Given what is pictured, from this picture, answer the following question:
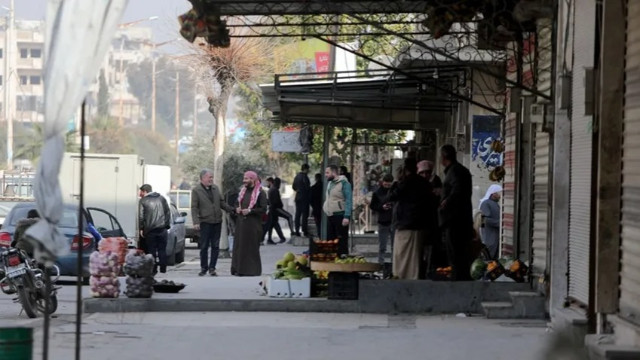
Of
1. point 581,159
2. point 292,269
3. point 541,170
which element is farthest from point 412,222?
point 581,159

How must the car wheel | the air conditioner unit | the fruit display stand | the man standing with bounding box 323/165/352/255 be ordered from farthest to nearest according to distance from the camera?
the car wheel
the man standing with bounding box 323/165/352/255
the fruit display stand
the air conditioner unit

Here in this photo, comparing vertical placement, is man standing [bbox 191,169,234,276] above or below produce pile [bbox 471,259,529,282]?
above

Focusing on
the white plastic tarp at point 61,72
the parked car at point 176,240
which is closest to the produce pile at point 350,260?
the white plastic tarp at point 61,72

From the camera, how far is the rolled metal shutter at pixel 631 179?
10586mm

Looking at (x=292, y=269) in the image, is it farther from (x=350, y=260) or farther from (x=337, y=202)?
(x=337, y=202)

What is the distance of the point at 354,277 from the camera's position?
16.6 metres

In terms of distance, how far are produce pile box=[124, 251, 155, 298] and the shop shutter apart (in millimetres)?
4646

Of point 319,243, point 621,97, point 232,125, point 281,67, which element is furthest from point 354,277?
point 232,125

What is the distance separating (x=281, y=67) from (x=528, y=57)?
85.8 ft

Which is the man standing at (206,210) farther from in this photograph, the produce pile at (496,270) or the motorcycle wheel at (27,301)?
the produce pile at (496,270)

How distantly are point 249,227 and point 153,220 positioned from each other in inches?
100

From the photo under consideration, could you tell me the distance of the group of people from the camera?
54.1ft

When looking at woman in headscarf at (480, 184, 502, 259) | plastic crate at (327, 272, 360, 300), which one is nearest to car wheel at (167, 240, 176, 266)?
woman in headscarf at (480, 184, 502, 259)

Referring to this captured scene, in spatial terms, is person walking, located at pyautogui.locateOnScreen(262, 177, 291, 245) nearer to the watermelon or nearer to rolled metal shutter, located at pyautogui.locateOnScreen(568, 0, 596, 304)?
the watermelon
